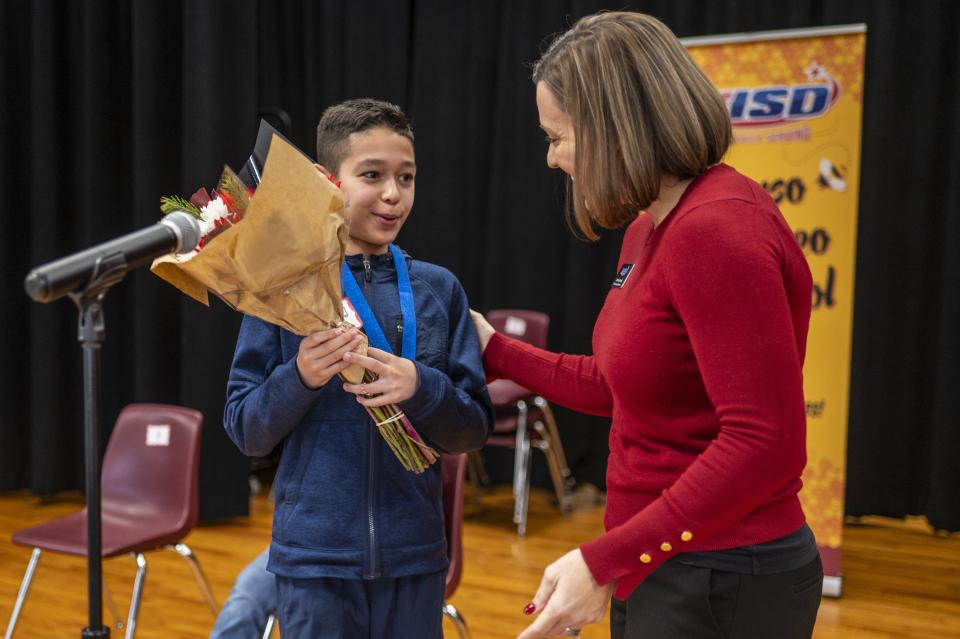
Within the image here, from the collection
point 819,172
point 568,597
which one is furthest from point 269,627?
point 819,172

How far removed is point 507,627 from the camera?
3574 millimetres

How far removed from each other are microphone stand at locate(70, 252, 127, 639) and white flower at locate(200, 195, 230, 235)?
0.21 m

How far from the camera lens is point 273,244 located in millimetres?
1295

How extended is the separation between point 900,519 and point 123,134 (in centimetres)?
503

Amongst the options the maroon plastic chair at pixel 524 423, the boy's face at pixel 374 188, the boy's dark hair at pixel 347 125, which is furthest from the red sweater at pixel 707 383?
the maroon plastic chair at pixel 524 423

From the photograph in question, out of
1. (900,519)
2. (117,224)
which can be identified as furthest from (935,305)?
(117,224)

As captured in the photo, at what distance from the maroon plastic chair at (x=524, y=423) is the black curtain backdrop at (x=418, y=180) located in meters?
0.38

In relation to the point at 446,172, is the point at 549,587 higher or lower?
lower

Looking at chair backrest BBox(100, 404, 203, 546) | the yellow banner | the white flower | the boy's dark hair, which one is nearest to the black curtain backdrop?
the yellow banner

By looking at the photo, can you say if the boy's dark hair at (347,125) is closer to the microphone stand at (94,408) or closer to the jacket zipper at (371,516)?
the jacket zipper at (371,516)

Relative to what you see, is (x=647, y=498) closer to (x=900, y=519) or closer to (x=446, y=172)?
(x=900, y=519)

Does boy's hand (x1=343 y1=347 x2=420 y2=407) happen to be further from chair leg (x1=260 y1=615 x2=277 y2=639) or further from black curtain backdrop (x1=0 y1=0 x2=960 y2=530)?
black curtain backdrop (x1=0 y1=0 x2=960 y2=530)

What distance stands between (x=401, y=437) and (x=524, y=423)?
3.48 m

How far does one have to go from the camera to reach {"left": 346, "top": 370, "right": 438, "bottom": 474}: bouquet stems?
5.22 feet
